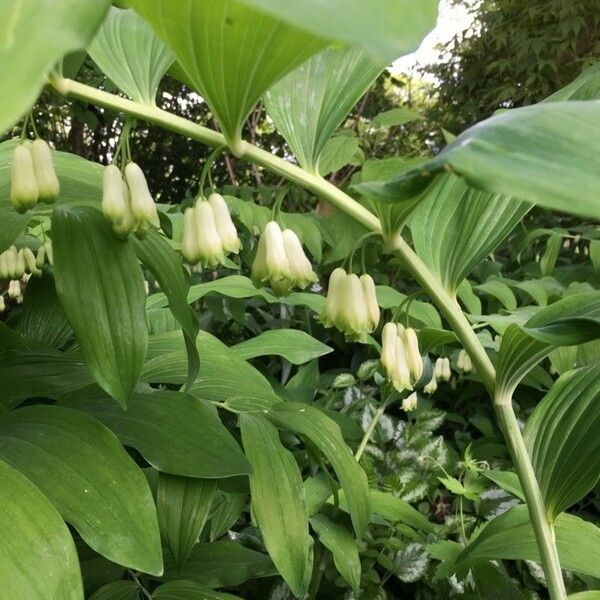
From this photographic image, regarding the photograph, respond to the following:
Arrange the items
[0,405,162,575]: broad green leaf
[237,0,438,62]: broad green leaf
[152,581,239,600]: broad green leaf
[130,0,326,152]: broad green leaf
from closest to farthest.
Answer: [237,0,438,62]: broad green leaf, [130,0,326,152]: broad green leaf, [0,405,162,575]: broad green leaf, [152,581,239,600]: broad green leaf

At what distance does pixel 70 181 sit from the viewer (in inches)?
33.1

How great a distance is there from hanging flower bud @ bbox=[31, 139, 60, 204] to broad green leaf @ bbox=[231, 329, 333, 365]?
0.60 metres

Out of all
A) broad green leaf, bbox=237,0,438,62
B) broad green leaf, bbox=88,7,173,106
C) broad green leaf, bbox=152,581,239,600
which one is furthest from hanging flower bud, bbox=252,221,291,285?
broad green leaf, bbox=237,0,438,62

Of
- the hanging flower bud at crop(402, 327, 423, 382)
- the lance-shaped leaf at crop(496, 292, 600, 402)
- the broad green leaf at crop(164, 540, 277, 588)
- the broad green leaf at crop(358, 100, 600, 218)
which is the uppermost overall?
the broad green leaf at crop(358, 100, 600, 218)

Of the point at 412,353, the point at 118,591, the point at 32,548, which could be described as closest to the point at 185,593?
the point at 118,591

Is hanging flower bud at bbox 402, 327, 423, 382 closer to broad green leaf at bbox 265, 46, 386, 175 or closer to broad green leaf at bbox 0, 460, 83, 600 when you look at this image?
broad green leaf at bbox 265, 46, 386, 175

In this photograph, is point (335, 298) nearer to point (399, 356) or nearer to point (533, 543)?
point (399, 356)

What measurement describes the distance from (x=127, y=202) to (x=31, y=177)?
0.33 ft

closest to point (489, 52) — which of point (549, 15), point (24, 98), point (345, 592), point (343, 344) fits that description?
point (549, 15)

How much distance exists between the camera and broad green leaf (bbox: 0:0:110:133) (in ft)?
0.69

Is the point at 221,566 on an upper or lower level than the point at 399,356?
lower

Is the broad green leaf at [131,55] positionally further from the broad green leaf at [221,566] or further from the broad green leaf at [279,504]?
the broad green leaf at [221,566]

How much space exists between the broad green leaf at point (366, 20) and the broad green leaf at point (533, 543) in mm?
792

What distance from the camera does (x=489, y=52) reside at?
189 inches
